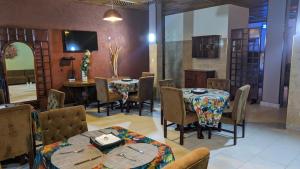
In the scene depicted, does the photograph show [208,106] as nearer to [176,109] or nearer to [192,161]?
[176,109]

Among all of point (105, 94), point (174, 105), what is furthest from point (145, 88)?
point (174, 105)

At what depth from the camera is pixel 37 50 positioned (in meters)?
5.54

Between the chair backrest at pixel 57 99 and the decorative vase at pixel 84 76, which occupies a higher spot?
the decorative vase at pixel 84 76

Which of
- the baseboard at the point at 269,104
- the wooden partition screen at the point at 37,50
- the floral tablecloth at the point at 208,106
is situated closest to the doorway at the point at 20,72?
the wooden partition screen at the point at 37,50

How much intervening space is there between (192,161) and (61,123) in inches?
61.7

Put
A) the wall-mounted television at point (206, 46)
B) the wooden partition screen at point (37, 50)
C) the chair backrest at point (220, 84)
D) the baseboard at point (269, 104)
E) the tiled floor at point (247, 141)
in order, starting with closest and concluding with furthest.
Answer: the tiled floor at point (247, 141), the chair backrest at point (220, 84), the wooden partition screen at point (37, 50), the baseboard at point (269, 104), the wall-mounted television at point (206, 46)

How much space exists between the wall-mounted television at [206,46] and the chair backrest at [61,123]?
5.00 metres

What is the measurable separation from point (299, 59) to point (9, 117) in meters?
4.51

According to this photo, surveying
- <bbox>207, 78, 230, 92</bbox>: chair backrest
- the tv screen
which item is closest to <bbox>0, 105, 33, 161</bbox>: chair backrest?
<bbox>207, 78, 230, 92</bbox>: chair backrest

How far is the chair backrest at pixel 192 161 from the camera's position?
106 cm

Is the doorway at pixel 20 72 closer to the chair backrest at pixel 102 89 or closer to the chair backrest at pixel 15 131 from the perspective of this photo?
the chair backrest at pixel 102 89

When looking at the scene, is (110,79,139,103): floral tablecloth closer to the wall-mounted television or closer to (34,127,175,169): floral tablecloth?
the wall-mounted television

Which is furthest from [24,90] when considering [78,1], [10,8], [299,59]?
[299,59]

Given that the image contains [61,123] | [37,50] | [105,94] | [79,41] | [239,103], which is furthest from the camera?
[79,41]
